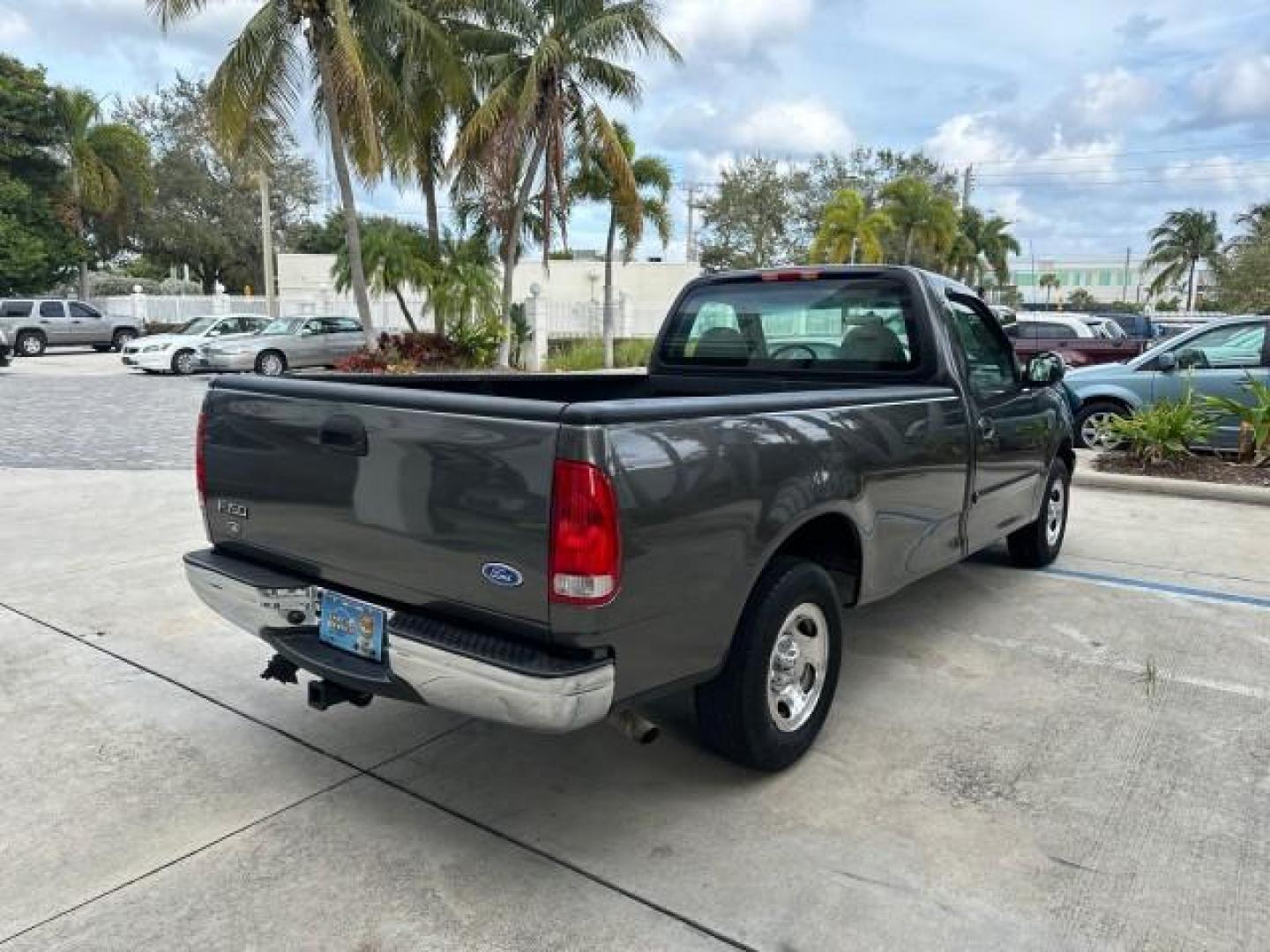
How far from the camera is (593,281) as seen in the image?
37.3 m

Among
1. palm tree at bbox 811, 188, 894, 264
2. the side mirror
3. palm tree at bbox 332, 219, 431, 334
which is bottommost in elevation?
the side mirror

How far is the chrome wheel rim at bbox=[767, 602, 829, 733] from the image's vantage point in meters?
3.45

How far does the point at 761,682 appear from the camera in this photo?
10.7 ft

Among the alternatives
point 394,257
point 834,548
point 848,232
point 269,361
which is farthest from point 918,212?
point 834,548

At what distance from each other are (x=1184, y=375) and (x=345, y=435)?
9807mm

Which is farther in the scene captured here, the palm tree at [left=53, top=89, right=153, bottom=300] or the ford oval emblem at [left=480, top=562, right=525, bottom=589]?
the palm tree at [left=53, top=89, right=153, bottom=300]

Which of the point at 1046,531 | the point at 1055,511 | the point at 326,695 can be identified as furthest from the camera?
the point at 1055,511

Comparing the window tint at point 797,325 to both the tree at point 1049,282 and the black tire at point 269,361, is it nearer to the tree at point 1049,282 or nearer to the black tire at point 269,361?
the black tire at point 269,361

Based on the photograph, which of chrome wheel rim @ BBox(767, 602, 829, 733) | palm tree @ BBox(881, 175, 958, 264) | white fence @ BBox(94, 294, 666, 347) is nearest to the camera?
chrome wheel rim @ BBox(767, 602, 829, 733)

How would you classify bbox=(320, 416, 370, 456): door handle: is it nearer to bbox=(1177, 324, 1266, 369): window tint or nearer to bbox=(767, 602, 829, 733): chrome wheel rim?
bbox=(767, 602, 829, 733): chrome wheel rim

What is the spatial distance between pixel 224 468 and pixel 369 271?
63.3 ft

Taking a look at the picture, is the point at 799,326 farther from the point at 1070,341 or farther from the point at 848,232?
the point at 848,232

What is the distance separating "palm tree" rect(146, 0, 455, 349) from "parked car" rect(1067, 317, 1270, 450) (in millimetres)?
13102

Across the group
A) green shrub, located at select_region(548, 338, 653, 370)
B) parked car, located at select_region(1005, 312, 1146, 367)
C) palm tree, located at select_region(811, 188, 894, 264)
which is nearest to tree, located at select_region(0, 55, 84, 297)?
green shrub, located at select_region(548, 338, 653, 370)
